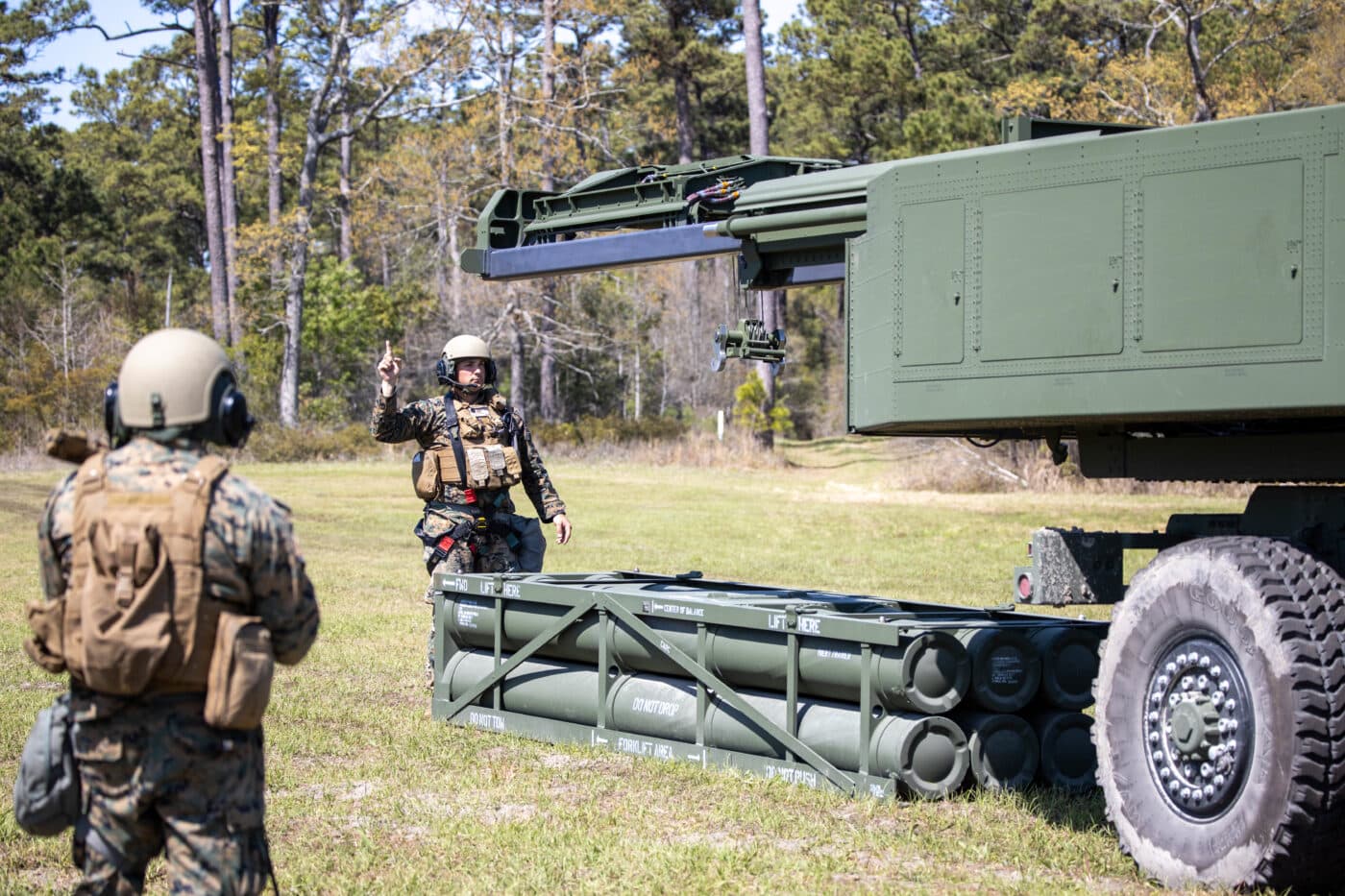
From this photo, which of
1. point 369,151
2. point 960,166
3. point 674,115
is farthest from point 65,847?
point 369,151

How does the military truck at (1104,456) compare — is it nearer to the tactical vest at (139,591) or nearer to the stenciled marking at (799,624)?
the stenciled marking at (799,624)

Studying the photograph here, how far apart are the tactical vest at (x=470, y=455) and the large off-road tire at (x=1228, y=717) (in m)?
4.45

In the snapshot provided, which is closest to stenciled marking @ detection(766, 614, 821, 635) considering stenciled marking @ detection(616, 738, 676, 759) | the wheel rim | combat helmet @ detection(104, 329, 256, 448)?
stenciled marking @ detection(616, 738, 676, 759)

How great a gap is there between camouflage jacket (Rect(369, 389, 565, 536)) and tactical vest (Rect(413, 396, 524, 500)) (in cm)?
5

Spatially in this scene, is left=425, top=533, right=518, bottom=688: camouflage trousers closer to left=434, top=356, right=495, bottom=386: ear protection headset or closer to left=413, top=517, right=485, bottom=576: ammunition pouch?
left=413, top=517, right=485, bottom=576: ammunition pouch

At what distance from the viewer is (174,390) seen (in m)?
4.12

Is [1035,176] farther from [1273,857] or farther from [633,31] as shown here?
[633,31]

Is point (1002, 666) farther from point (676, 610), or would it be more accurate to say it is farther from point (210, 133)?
point (210, 133)

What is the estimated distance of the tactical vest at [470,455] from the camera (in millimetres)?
9594

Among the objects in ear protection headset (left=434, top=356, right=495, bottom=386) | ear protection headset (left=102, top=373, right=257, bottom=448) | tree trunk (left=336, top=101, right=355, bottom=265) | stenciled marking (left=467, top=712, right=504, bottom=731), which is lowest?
Result: stenciled marking (left=467, top=712, right=504, bottom=731)

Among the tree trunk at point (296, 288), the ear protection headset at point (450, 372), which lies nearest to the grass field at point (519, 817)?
the ear protection headset at point (450, 372)

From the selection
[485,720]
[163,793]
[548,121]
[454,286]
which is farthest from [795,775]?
[454,286]

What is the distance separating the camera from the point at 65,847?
6.44 m

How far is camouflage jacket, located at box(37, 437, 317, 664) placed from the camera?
13.3ft
